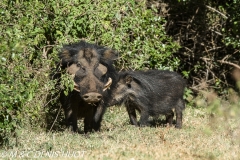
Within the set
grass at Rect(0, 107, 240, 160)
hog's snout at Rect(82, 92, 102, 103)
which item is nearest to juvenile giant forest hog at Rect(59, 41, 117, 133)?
hog's snout at Rect(82, 92, 102, 103)

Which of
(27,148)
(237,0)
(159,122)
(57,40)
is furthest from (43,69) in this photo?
(237,0)

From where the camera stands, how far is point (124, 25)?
1158 cm

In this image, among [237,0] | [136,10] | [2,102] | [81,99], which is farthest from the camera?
[237,0]

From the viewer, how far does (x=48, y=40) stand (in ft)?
35.3

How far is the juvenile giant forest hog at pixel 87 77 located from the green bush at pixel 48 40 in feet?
0.78

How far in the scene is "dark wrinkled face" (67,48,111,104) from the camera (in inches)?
358

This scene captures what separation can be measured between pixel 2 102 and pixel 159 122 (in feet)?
15.3

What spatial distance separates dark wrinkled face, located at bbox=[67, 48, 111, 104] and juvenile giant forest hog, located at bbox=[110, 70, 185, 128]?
1264 millimetres

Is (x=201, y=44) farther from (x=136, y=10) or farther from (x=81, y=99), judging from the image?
(x=81, y=99)

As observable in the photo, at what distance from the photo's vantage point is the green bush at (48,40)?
Result: 795cm

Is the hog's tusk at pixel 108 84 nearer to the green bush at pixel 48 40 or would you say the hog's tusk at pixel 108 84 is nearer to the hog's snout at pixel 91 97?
the hog's snout at pixel 91 97

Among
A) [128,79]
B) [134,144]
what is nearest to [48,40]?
[128,79]

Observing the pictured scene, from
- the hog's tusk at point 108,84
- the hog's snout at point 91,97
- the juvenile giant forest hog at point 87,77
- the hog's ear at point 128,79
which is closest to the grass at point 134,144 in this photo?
the juvenile giant forest hog at point 87,77

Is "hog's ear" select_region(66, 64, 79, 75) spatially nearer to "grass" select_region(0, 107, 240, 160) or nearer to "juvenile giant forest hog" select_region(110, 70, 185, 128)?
"grass" select_region(0, 107, 240, 160)
